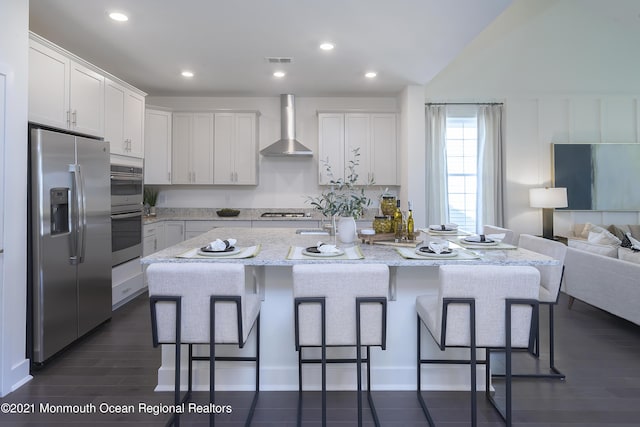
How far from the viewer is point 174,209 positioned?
5.77m

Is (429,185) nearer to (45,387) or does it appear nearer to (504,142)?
(504,142)

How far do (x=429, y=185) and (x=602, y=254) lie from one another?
103 inches

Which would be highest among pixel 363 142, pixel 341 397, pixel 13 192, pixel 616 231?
pixel 363 142

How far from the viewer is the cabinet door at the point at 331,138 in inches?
215

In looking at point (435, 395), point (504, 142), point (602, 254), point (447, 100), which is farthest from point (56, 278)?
point (504, 142)

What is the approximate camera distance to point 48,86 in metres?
2.87

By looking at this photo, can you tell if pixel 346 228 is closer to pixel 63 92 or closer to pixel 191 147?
pixel 63 92

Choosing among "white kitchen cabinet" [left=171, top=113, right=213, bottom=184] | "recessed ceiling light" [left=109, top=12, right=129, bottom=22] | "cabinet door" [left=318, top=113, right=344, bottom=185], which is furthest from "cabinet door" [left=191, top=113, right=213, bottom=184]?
"recessed ceiling light" [left=109, top=12, right=129, bottom=22]

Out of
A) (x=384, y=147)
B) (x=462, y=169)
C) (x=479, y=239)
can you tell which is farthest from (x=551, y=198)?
(x=479, y=239)

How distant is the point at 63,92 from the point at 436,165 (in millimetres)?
4753

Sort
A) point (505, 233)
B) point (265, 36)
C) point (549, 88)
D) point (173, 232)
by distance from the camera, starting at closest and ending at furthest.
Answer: point (505, 233)
point (265, 36)
point (173, 232)
point (549, 88)

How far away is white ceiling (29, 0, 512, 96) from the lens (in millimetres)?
2986

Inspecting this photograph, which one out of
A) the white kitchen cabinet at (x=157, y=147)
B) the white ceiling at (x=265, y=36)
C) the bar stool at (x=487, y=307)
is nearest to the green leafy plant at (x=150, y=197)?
the white kitchen cabinet at (x=157, y=147)

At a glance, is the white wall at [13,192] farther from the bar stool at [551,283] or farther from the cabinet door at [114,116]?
the bar stool at [551,283]
